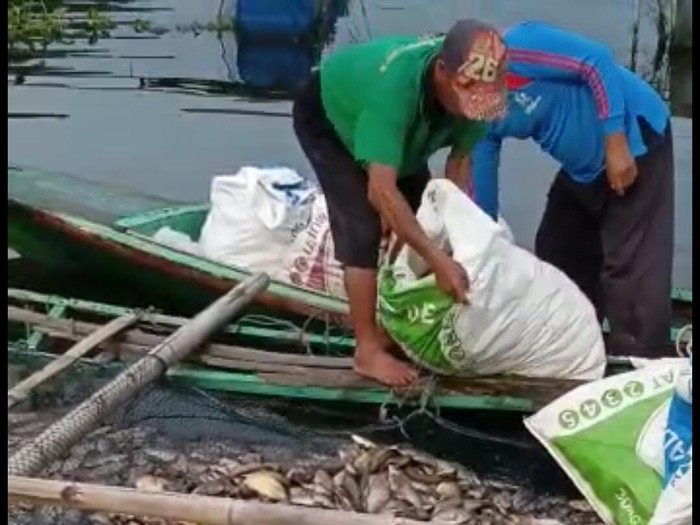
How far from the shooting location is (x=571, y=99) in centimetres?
546

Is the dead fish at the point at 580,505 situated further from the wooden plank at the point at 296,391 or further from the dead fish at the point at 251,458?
the dead fish at the point at 251,458

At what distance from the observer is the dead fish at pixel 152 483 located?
467 centimetres

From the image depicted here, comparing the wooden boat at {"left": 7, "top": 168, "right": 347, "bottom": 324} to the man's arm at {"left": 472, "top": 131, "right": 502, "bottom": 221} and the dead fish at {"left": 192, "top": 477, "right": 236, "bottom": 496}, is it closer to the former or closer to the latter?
the man's arm at {"left": 472, "top": 131, "right": 502, "bottom": 221}

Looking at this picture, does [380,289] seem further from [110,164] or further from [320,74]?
[110,164]

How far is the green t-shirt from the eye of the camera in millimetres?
4656

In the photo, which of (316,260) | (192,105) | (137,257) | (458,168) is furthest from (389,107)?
(192,105)

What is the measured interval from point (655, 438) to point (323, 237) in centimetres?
254

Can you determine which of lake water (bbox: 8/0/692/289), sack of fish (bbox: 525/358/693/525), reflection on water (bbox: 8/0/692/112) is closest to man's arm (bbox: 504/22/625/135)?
sack of fish (bbox: 525/358/693/525)

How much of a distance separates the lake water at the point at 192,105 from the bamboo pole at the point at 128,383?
371cm

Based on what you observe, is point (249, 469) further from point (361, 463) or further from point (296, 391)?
point (296, 391)

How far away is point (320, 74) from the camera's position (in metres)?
5.18

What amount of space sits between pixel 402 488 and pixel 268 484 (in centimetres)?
44

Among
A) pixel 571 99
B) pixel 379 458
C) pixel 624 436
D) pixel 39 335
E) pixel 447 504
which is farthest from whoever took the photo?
pixel 39 335

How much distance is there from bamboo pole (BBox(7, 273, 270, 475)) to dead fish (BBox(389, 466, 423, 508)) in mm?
925
